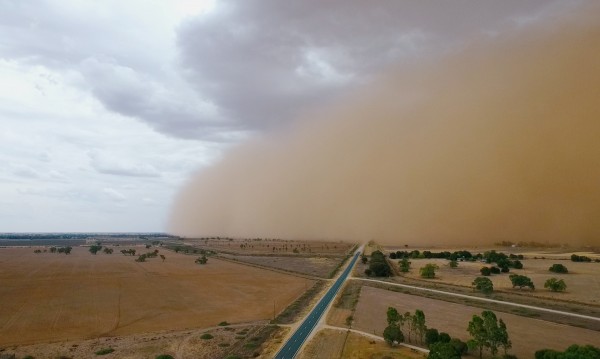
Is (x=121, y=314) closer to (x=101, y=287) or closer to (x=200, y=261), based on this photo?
(x=101, y=287)

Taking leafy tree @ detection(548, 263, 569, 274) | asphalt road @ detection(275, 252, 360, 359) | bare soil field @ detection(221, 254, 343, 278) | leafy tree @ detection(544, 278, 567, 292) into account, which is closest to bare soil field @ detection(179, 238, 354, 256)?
bare soil field @ detection(221, 254, 343, 278)

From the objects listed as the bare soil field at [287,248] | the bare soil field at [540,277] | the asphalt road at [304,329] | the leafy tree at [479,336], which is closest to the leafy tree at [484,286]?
the bare soil field at [540,277]

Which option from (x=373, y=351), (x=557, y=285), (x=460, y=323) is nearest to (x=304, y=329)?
(x=373, y=351)

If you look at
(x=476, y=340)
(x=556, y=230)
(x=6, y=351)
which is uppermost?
(x=556, y=230)

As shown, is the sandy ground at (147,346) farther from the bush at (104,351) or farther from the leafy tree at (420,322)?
the leafy tree at (420,322)

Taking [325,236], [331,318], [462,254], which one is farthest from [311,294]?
[325,236]

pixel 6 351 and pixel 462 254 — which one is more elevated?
pixel 462 254

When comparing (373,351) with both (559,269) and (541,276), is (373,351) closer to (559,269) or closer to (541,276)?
(541,276)
